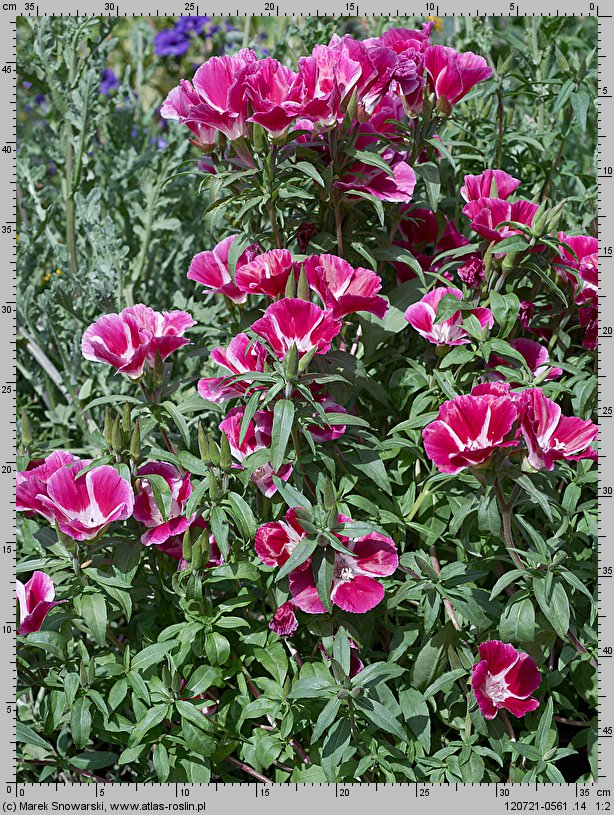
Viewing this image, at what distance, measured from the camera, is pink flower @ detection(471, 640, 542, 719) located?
56.7 inches

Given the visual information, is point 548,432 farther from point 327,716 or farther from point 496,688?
point 327,716

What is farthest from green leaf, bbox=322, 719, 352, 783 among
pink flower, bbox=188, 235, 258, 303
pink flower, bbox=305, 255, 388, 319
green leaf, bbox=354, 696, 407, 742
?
pink flower, bbox=188, 235, 258, 303

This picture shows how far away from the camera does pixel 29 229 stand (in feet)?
7.83

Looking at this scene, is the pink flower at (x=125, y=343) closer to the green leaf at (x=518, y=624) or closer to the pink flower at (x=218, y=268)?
the pink flower at (x=218, y=268)

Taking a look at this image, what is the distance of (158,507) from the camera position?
1.49m

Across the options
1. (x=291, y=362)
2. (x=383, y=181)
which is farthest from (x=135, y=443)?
(x=383, y=181)

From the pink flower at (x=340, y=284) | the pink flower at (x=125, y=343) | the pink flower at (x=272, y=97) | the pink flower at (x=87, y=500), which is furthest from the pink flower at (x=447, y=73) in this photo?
the pink flower at (x=87, y=500)

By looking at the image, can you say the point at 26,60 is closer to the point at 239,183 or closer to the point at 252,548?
the point at 239,183

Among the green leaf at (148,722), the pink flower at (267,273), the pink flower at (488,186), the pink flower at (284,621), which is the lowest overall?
the green leaf at (148,722)

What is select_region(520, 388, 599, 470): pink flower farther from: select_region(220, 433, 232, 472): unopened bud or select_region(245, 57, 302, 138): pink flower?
select_region(245, 57, 302, 138): pink flower

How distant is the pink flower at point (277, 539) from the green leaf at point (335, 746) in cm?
29

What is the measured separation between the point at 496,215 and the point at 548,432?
0.48m

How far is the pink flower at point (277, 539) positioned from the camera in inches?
56.7

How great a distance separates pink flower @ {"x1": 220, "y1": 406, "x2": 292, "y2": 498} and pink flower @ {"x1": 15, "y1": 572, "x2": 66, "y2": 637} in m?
0.39
